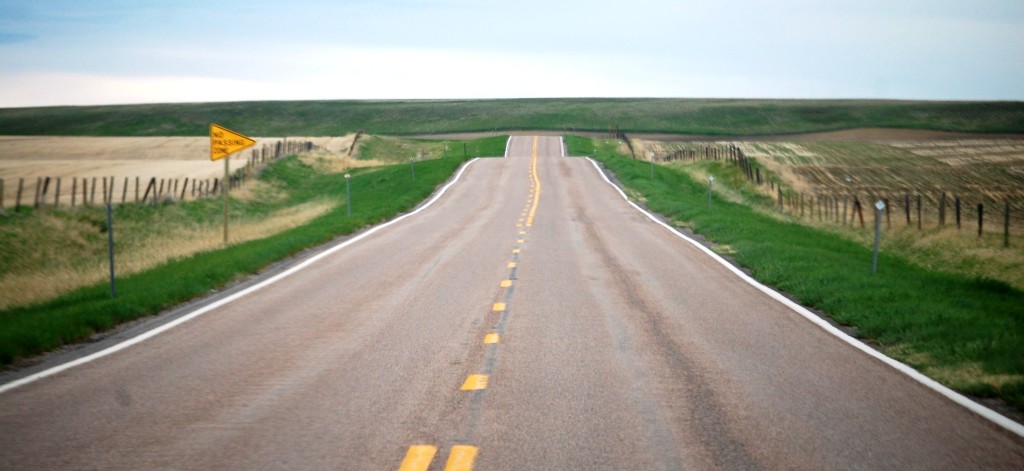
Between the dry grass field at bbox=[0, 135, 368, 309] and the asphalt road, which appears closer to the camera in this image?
the asphalt road

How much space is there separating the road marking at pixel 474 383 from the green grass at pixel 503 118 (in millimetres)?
117213

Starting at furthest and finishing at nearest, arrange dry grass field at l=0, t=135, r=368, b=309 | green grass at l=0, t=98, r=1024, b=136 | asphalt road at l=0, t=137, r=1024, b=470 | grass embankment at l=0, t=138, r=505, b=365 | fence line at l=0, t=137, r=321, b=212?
green grass at l=0, t=98, r=1024, b=136, fence line at l=0, t=137, r=321, b=212, dry grass field at l=0, t=135, r=368, b=309, grass embankment at l=0, t=138, r=505, b=365, asphalt road at l=0, t=137, r=1024, b=470

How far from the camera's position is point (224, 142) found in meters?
22.6

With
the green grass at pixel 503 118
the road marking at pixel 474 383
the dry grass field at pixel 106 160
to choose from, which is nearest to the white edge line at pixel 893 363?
the road marking at pixel 474 383

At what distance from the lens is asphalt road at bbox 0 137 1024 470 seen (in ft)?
20.9

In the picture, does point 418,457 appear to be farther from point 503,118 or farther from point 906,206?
point 503,118

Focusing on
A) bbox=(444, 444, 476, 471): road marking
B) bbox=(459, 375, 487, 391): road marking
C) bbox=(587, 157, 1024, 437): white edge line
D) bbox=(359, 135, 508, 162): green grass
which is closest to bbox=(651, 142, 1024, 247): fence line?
bbox=(587, 157, 1024, 437): white edge line

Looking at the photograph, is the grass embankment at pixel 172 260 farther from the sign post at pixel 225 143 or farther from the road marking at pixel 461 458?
the road marking at pixel 461 458

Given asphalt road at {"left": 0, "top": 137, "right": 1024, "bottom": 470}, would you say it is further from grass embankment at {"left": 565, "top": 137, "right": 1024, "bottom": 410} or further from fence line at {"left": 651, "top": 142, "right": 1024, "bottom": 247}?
fence line at {"left": 651, "top": 142, "right": 1024, "bottom": 247}

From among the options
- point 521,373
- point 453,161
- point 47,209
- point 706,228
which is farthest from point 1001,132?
point 521,373

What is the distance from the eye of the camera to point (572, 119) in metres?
151

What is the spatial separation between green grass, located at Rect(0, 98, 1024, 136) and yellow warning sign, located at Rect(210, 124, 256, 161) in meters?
103

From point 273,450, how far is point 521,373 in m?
2.86

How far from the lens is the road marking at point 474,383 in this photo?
8.11 meters
